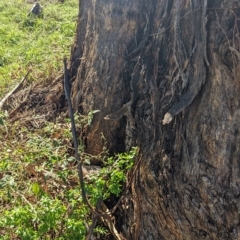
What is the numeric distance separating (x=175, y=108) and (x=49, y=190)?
0.96 m

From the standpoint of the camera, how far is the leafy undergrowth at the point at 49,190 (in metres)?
2.15

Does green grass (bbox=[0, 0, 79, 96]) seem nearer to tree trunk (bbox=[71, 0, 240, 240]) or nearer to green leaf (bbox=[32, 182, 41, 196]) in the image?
tree trunk (bbox=[71, 0, 240, 240])

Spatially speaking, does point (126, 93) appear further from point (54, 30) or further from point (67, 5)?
point (67, 5)

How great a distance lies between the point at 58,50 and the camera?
473 cm

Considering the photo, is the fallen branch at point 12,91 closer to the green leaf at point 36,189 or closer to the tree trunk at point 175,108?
the tree trunk at point 175,108

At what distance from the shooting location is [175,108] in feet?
6.73

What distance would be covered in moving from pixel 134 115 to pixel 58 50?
2.48 meters

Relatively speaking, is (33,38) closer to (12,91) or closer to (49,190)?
(12,91)

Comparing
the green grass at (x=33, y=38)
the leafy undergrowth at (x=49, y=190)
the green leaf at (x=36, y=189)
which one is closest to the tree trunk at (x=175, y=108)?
the leafy undergrowth at (x=49, y=190)

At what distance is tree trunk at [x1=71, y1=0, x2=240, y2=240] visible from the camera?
1943 millimetres

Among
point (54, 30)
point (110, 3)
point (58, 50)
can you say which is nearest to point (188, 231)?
point (110, 3)

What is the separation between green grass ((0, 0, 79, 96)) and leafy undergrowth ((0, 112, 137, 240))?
152 centimetres

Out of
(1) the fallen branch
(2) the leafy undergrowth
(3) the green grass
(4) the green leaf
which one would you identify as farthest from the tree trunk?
(3) the green grass

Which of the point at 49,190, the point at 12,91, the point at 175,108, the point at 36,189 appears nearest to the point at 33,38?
the point at 12,91
